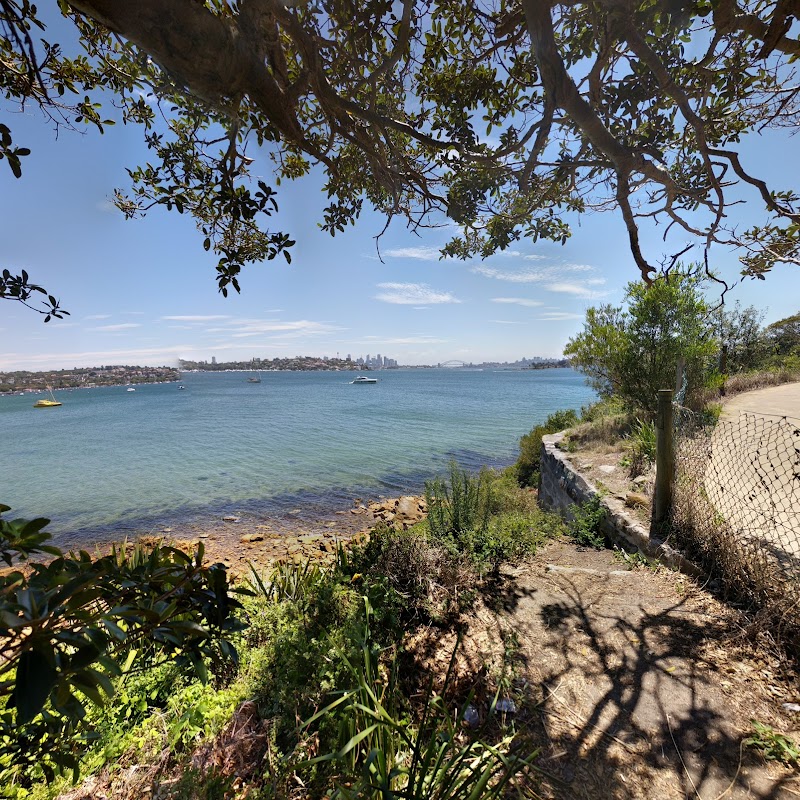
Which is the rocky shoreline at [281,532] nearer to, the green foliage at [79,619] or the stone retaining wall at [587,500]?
the stone retaining wall at [587,500]

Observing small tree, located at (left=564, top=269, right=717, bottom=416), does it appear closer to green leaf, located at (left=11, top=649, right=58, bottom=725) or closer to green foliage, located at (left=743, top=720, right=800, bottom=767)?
green foliage, located at (left=743, top=720, right=800, bottom=767)

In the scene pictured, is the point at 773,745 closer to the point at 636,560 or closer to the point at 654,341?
the point at 636,560

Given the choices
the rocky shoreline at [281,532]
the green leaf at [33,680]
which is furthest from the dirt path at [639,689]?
the rocky shoreline at [281,532]

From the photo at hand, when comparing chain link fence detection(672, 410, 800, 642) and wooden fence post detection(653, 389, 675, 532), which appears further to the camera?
wooden fence post detection(653, 389, 675, 532)

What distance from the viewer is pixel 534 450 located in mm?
A: 11898

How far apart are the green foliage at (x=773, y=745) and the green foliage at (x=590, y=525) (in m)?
2.74

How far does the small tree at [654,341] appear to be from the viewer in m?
8.44

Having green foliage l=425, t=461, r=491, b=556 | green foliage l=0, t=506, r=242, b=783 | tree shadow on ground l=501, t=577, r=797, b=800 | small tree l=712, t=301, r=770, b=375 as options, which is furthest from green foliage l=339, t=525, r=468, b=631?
small tree l=712, t=301, r=770, b=375

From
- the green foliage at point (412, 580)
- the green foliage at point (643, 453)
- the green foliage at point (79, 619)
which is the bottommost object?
the green foliage at point (412, 580)

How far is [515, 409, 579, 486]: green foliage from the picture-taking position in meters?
11.2

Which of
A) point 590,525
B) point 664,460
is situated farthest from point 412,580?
point 590,525

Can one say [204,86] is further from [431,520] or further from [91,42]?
[431,520]

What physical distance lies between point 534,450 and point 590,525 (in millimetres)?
7068

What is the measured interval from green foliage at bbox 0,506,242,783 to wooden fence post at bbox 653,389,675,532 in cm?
430
